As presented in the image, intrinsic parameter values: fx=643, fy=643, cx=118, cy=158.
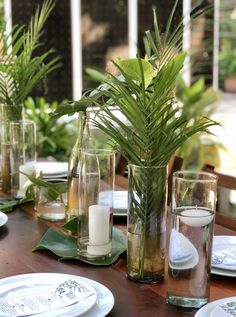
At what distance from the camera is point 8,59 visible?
199 cm

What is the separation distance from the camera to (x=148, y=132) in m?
1.24

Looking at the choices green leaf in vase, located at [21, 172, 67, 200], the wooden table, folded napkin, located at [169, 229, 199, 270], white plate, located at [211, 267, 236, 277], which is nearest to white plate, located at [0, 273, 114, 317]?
the wooden table

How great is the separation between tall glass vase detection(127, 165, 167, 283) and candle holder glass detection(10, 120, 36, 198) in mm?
700

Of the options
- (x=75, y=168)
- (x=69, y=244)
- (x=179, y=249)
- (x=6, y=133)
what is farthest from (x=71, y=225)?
(x=6, y=133)

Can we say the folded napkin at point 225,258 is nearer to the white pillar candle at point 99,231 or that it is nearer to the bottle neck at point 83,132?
the white pillar candle at point 99,231

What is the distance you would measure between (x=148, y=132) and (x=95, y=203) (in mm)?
266

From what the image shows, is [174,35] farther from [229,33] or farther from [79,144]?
[229,33]

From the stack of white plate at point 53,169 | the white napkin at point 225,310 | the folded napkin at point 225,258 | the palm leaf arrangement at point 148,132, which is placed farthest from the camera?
the stack of white plate at point 53,169

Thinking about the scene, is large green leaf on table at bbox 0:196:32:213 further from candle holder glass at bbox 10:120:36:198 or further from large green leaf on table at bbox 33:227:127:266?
large green leaf on table at bbox 33:227:127:266

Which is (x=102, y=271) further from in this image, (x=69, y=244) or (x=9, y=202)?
(x=9, y=202)

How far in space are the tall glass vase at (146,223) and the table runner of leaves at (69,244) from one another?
4.5 inches

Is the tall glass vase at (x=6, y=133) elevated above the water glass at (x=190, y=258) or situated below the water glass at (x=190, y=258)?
above

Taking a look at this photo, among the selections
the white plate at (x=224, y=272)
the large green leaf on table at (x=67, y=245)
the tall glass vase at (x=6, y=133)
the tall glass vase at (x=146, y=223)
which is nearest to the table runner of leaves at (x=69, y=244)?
the large green leaf on table at (x=67, y=245)

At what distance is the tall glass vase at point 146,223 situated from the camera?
4.14 feet
